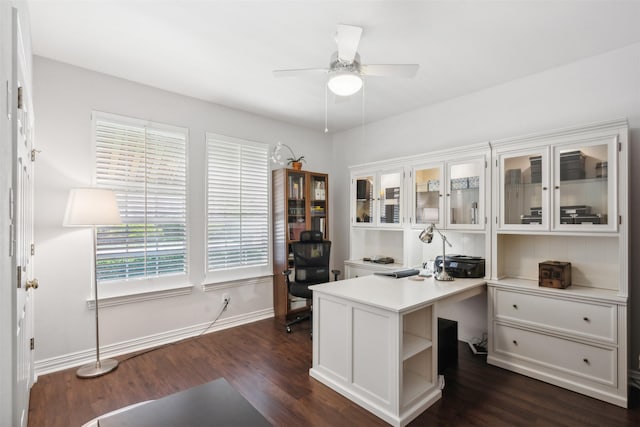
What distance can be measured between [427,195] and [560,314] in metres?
1.63

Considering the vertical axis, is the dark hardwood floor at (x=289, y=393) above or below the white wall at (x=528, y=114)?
below

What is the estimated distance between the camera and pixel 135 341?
3281 mm

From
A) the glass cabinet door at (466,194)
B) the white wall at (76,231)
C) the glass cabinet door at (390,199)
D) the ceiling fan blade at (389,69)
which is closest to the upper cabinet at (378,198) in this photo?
the glass cabinet door at (390,199)

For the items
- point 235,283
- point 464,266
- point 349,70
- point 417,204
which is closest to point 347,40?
point 349,70

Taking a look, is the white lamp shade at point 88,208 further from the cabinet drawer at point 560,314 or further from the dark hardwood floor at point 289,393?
the cabinet drawer at point 560,314

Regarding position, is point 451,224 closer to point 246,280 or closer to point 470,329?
point 470,329

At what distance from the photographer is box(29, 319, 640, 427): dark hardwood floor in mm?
2178

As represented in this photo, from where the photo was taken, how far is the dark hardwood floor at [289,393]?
7.14 ft

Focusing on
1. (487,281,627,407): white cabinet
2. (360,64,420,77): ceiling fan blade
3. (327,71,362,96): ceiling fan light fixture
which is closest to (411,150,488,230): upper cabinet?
(487,281,627,407): white cabinet

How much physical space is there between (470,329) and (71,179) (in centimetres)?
435

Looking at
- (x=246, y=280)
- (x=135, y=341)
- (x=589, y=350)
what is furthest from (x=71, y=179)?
(x=589, y=350)

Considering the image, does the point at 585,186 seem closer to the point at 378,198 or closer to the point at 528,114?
the point at 528,114

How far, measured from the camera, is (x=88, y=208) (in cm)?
266

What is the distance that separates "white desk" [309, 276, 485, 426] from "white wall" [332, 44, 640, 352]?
133 centimetres
